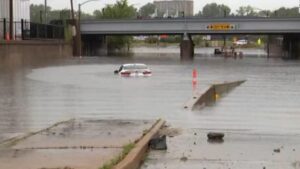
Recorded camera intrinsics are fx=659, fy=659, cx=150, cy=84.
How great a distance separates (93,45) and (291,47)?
34.5 meters

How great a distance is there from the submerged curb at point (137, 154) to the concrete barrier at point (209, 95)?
817cm

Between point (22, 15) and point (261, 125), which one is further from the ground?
point (22, 15)

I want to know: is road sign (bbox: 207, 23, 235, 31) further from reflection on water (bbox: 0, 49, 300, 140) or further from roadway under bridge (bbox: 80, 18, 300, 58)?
reflection on water (bbox: 0, 49, 300, 140)

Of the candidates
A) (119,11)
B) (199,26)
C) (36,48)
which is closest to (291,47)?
(199,26)

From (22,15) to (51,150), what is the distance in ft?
227

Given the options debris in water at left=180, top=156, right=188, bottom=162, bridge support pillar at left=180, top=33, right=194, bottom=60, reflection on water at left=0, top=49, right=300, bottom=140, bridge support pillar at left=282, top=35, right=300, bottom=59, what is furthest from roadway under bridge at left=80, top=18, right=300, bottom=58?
debris in water at left=180, top=156, right=188, bottom=162

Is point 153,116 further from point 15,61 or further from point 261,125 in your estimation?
point 15,61

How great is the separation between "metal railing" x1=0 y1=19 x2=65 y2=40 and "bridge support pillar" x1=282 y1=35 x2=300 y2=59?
40423 mm

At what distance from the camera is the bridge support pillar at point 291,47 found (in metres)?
106

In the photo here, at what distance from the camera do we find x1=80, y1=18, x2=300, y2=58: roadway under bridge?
9206 cm

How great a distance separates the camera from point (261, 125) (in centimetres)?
1681

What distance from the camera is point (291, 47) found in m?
112

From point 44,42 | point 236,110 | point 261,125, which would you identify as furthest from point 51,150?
point 44,42

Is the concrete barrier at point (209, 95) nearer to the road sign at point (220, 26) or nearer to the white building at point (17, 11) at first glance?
the white building at point (17, 11)
